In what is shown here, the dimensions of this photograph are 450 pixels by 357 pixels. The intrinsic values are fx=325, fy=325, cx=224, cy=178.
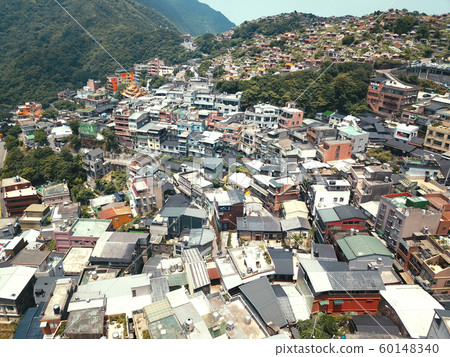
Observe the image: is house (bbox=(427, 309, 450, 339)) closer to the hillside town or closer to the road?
the hillside town

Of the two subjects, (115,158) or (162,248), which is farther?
(115,158)

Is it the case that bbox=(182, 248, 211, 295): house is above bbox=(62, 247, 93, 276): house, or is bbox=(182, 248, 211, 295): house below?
above

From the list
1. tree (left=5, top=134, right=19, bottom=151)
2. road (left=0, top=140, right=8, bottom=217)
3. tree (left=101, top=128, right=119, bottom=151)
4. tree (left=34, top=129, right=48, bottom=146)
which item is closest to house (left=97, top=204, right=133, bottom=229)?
road (left=0, top=140, right=8, bottom=217)

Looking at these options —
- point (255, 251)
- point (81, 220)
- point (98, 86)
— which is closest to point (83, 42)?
point (98, 86)

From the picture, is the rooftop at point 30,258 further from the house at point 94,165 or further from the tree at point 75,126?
the tree at point 75,126

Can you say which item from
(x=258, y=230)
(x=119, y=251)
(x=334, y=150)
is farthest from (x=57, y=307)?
(x=334, y=150)

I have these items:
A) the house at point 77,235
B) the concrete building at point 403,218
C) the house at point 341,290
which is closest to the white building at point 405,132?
the concrete building at point 403,218

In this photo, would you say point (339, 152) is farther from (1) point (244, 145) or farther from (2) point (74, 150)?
(2) point (74, 150)
